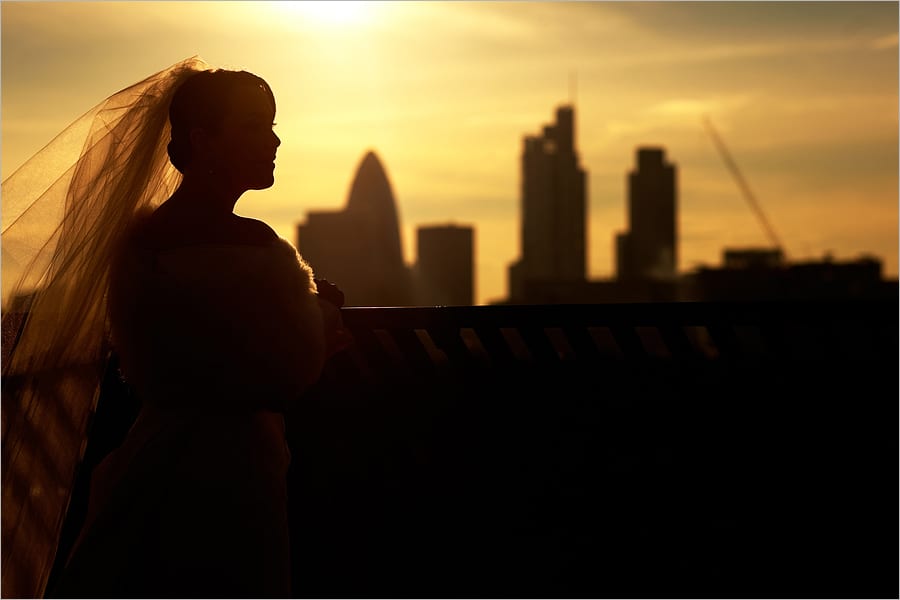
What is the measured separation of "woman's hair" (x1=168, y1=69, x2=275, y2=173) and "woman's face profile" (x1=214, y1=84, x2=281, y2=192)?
3cm

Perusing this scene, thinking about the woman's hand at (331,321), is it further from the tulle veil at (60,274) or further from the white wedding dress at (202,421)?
the tulle veil at (60,274)

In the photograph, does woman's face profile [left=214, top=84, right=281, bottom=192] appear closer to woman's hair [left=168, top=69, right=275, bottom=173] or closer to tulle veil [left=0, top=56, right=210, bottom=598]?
woman's hair [left=168, top=69, right=275, bottom=173]

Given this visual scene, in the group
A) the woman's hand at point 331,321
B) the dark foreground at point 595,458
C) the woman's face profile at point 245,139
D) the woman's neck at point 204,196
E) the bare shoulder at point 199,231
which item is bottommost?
the dark foreground at point 595,458

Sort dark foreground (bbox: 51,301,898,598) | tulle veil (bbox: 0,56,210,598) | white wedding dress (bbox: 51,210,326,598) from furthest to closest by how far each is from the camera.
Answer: dark foreground (bbox: 51,301,898,598)
tulle veil (bbox: 0,56,210,598)
white wedding dress (bbox: 51,210,326,598)

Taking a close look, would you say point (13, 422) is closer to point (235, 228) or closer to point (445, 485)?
point (235, 228)

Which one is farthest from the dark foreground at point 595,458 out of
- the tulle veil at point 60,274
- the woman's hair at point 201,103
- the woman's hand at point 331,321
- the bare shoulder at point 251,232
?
the woman's hair at point 201,103

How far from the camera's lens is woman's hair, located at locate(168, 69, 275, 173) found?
12.7ft

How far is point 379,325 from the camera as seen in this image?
16.5ft

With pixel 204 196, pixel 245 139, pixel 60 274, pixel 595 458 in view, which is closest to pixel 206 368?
pixel 204 196

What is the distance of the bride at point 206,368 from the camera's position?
3750mm

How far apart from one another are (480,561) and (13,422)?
6.78 feet

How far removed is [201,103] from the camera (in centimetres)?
388

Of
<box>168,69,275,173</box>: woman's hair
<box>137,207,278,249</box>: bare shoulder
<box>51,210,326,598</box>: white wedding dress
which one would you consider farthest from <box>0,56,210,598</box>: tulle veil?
<box>51,210,326,598</box>: white wedding dress

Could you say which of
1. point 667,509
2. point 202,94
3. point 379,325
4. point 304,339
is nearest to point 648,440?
point 667,509
